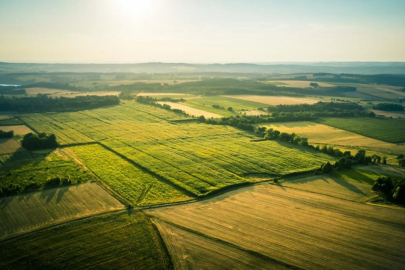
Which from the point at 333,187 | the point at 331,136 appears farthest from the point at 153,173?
the point at 331,136

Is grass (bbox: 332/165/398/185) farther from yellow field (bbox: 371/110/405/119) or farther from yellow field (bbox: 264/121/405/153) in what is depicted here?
yellow field (bbox: 371/110/405/119)

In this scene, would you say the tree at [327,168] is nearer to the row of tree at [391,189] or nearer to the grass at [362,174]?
the grass at [362,174]

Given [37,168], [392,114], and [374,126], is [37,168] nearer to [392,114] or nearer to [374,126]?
[374,126]

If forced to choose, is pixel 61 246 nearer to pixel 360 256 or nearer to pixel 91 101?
pixel 360 256

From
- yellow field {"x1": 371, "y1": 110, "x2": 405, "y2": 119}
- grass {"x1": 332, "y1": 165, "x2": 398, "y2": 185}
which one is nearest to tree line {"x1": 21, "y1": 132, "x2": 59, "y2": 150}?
grass {"x1": 332, "y1": 165, "x2": 398, "y2": 185}

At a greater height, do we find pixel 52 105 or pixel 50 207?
A: pixel 52 105

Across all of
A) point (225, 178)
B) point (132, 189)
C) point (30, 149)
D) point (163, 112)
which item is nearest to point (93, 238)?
point (132, 189)
